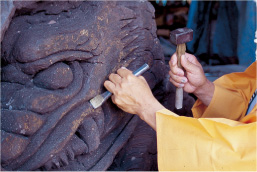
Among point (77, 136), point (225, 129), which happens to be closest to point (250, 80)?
point (225, 129)

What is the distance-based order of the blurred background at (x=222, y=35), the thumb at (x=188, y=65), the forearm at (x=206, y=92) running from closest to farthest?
the thumb at (x=188, y=65)
the forearm at (x=206, y=92)
the blurred background at (x=222, y=35)

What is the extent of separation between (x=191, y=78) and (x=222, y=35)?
6.38 feet

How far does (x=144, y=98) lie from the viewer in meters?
1.11

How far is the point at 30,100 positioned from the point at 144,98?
1.22 feet

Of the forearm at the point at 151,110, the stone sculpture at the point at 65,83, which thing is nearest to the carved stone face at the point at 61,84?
the stone sculpture at the point at 65,83

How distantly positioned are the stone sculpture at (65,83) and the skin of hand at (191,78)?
0.20 meters

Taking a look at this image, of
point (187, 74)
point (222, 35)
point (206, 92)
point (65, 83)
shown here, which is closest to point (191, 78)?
point (187, 74)

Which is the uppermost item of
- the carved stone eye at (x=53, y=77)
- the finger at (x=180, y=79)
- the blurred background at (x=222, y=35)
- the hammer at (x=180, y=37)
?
the hammer at (x=180, y=37)

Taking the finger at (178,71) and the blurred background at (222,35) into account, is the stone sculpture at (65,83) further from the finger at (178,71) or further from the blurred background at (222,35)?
the blurred background at (222,35)

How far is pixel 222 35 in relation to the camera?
3.06 m

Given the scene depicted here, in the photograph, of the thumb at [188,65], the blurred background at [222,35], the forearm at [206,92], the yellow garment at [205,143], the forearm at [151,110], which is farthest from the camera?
the blurred background at [222,35]

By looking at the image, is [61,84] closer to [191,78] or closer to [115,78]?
[115,78]

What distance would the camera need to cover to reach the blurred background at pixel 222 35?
270 centimetres

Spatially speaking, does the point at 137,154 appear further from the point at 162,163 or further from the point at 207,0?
the point at 207,0
